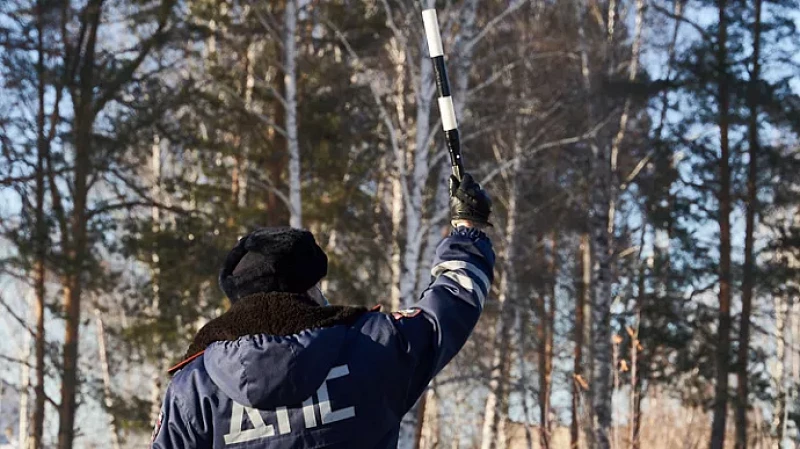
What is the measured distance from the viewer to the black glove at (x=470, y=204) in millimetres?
2361

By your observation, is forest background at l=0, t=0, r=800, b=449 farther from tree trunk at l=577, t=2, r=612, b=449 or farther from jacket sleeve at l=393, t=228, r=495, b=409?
jacket sleeve at l=393, t=228, r=495, b=409

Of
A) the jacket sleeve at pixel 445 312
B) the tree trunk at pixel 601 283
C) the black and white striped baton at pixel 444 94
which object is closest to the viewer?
the jacket sleeve at pixel 445 312

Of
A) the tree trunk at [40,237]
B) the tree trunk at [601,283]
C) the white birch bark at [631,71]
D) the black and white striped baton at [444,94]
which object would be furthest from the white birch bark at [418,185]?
the black and white striped baton at [444,94]

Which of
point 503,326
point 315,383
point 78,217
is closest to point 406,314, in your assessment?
point 315,383

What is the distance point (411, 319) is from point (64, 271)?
1032 cm

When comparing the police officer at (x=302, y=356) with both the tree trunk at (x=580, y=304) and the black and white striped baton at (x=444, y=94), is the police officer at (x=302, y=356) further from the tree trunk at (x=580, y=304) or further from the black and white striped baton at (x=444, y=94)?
the tree trunk at (x=580, y=304)

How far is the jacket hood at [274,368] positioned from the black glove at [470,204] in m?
0.54

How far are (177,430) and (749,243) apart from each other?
47.7 feet

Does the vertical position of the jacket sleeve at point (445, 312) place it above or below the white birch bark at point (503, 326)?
below

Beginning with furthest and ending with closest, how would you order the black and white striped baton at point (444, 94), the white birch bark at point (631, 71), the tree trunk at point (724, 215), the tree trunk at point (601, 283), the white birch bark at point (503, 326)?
the white birch bark at point (503, 326)
the tree trunk at point (724, 215)
the white birch bark at point (631, 71)
the tree trunk at point (601, 283)
the black and white striped baton at point (444, 94)

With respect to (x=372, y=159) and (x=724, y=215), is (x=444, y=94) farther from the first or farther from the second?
(x=724, y=215)

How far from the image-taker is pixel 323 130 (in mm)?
13102

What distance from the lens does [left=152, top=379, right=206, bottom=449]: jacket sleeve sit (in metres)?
2.07

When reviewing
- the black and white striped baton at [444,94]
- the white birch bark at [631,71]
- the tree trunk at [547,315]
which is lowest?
the black and white striped baton at [444,94]
